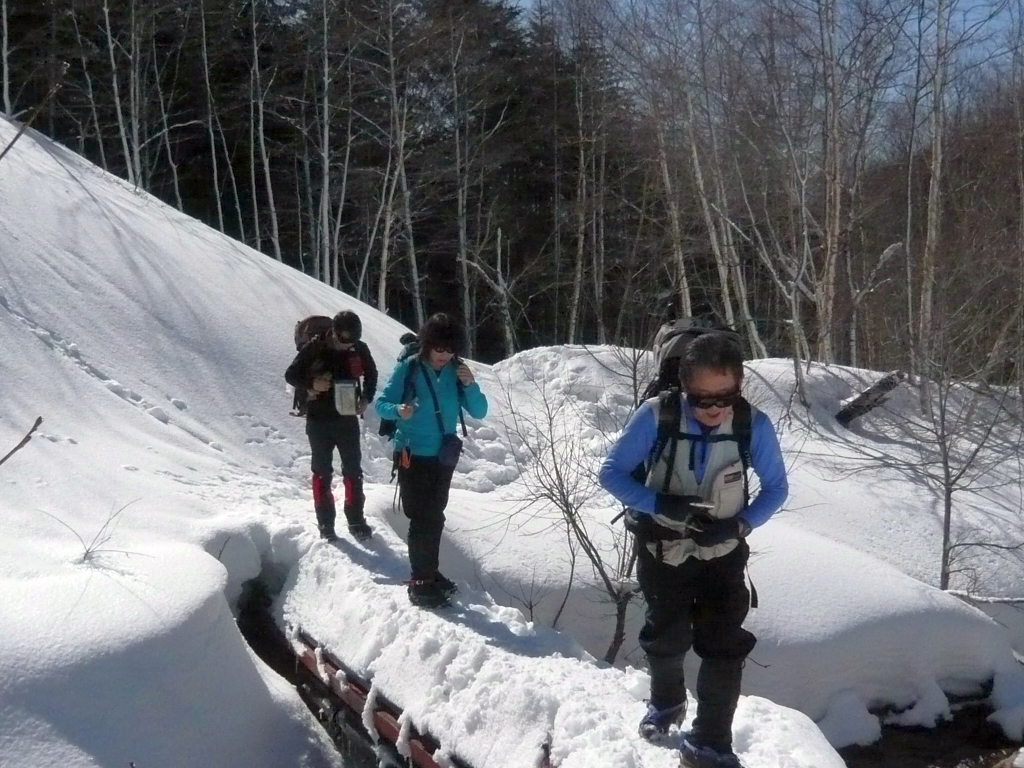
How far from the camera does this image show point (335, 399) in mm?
5359

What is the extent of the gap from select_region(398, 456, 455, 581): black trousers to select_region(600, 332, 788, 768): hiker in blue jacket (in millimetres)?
1705

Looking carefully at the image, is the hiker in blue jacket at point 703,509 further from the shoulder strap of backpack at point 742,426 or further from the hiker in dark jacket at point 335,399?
the hiker in dark jacket at point 335,399

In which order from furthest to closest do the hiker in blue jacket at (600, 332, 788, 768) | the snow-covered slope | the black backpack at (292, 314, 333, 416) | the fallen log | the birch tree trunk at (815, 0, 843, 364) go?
the fallen log < the birch tree trunk at (815, 0, 843, 364) < the black backpack at (292, 314, 333, 416) < the snow-covered slope < the hiker in blue jacket at (600, 332, 788, 768)

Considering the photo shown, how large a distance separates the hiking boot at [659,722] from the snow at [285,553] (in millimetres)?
67

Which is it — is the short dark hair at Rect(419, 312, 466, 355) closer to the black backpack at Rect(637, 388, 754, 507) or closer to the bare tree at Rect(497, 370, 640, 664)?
the black backpack at Rect(637, 388, 754, 507)

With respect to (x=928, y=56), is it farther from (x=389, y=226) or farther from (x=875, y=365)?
(x=389, y=226)

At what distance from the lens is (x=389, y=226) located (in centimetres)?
1831

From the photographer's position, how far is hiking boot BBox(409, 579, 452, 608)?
4.65 m

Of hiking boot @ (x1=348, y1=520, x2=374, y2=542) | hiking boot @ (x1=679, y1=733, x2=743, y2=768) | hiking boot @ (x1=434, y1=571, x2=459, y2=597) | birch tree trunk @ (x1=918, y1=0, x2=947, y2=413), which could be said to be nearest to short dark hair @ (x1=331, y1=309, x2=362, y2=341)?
hiking boot @ (x1=348, y1=520, x2=374, y2=542)

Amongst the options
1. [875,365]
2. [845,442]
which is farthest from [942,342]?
[875,365]

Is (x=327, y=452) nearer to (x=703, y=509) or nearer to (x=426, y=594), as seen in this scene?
(x=426, y=594)

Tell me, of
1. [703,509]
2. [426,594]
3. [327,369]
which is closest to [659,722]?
[703,509]

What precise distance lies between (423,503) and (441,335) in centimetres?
89

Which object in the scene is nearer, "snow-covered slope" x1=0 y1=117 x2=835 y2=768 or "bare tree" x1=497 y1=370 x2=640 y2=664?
"snow-covered slope" x1=0 y1=117 x2=835 y2=768
